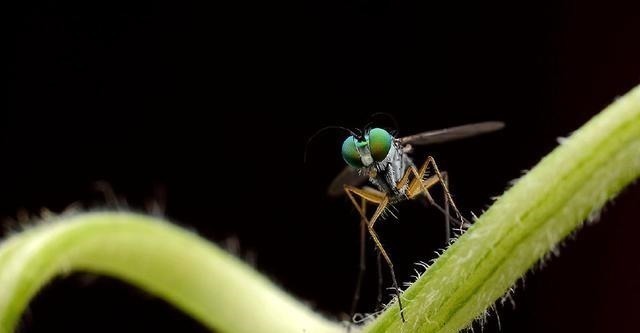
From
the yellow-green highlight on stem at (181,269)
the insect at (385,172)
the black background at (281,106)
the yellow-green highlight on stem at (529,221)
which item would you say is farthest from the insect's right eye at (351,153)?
the black background at (281,106)

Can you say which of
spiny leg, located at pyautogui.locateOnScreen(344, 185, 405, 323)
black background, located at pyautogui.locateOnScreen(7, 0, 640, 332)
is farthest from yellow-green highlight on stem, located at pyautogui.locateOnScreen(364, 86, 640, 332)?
black background, located at pyautogui.locateOnScreen(7, 0, 640, 332)

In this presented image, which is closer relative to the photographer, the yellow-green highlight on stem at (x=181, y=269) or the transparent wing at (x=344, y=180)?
the yellow-green highlight on stem at (x=181, y=269)

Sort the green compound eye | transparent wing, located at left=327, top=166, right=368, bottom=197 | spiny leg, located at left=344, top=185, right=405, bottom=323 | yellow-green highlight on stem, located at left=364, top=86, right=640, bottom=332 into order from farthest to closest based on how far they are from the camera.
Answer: transparent wing, located at left=327, top=166, right=368, bottom=197 < the green compound eye < spiny leg, located at left=344, top=185, right=405, bottom=323 < yellow-green highlight on stem, located at left=364, top=86, right=640, bottom=332

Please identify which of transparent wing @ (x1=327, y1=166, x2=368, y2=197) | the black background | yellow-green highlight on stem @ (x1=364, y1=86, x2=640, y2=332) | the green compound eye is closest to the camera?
yellow-green highlight on stem @ (x1=364, y1=86, x2=640, y2=332)

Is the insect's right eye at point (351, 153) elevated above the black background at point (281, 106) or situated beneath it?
situated beneath

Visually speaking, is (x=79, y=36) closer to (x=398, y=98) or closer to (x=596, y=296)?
(x=398, y=98)

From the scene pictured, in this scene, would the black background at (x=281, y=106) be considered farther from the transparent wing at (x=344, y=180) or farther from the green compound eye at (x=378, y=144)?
the green compound eye at (x=378, y=144)

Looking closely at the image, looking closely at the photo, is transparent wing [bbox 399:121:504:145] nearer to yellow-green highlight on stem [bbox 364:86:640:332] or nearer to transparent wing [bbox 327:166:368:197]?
transparent wing [bbox 327:166:368:197]

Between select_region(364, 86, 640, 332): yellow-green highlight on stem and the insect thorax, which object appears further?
the insect thorax

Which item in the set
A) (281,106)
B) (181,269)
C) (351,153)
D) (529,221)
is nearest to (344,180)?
(351,153)
